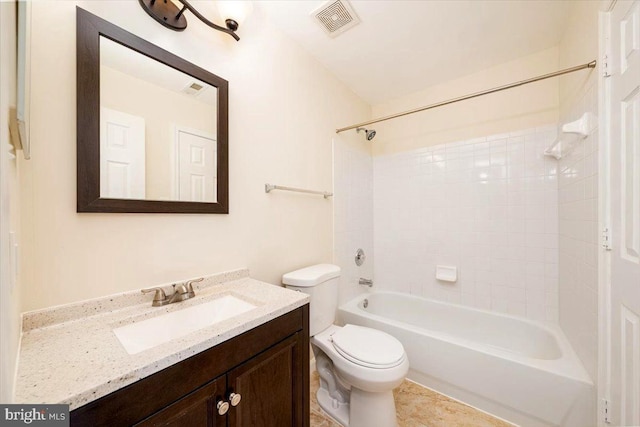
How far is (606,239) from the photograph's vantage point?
1.02 m

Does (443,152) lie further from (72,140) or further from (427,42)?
(72,140)

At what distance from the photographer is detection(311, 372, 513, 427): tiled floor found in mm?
1386

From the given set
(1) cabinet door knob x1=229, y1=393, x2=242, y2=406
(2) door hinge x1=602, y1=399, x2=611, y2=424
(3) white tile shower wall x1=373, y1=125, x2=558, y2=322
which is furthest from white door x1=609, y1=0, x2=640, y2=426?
(1) cabinet door knob x1=229, y1=393, x2=242, y2=406

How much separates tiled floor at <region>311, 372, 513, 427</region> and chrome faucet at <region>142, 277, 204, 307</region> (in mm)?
1094

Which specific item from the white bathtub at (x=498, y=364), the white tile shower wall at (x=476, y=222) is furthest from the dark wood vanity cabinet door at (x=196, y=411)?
the white tile shower wall at (x=476, y=222)

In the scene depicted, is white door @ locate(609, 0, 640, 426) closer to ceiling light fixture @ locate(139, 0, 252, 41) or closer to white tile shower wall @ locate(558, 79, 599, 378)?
white tile shower wall @ locate(558, 79, 599, 378)

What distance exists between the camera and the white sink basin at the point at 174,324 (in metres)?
0.83

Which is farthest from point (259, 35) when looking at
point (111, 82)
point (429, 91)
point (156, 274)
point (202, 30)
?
point (429, 91)

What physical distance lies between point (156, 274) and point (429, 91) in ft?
8.56

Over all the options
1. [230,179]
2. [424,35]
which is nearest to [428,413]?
[230,179]

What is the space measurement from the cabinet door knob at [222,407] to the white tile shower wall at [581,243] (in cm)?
161

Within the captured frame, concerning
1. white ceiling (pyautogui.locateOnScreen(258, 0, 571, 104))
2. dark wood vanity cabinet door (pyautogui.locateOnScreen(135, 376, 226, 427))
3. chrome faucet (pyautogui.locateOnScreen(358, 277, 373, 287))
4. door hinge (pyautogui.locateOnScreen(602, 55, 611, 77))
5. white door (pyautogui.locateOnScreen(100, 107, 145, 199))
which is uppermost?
white ceiling (pyautogui.locateOnScreen(258, 0, 571, 104))

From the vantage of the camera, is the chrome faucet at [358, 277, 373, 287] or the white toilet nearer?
the white toilet

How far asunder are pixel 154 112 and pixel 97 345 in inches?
34.6
